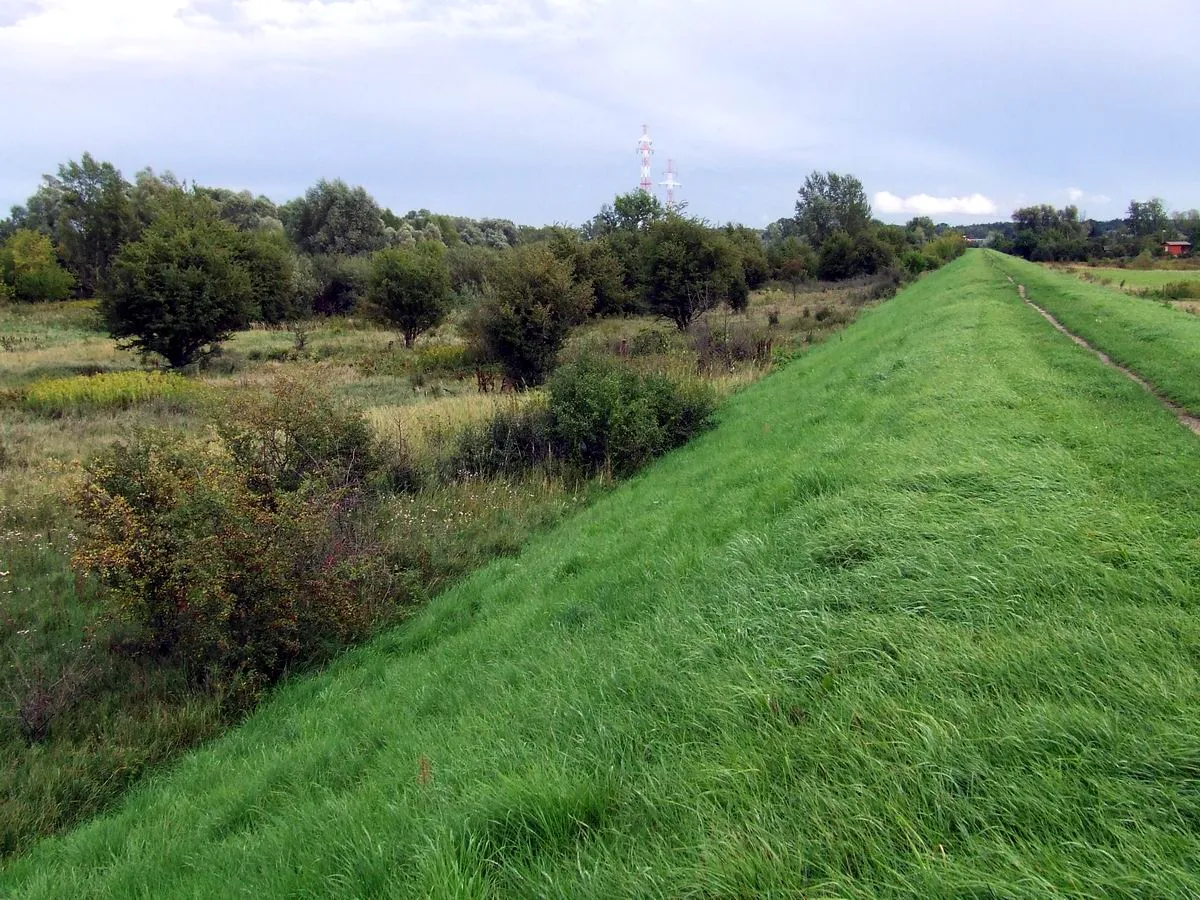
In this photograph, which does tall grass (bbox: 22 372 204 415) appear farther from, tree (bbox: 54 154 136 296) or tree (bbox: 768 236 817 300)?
tree (bbox: 768 236 817 300)

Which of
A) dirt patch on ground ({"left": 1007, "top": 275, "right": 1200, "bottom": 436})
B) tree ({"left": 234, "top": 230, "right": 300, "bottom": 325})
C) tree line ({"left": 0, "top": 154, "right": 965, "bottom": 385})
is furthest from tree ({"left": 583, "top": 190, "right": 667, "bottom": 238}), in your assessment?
dirt patch on ground ({"left": 1007, "top": 275, "right": 1200, "bottom": 436})

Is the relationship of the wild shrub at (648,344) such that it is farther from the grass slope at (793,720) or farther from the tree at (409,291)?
the grass slope at (793,720)

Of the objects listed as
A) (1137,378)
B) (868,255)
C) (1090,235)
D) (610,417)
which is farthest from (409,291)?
(1090,235)

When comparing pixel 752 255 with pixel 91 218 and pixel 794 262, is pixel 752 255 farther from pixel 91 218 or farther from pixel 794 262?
pixel 91 218

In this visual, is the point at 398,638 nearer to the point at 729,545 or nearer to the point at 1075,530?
the point at 729,545

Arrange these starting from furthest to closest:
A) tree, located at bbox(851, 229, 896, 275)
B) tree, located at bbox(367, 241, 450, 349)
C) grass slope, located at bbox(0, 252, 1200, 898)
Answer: tree, located at bbox(851, 229, 896, 275) → tree, located at bbox(367, 241, 450, 349) → grass slope, located at bbox(0, 252, 1200, 898)

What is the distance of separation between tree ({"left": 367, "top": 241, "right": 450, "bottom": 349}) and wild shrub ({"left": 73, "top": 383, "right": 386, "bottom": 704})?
28472mm

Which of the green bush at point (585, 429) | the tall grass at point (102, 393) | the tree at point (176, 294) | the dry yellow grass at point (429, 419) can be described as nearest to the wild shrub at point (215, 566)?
the dry yellow grass at point (429, 419)

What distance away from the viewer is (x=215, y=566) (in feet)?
21.1

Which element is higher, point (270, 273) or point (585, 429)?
point (270, 273)

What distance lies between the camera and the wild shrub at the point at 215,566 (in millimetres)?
6508

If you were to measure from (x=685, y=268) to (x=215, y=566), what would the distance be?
1148 inches

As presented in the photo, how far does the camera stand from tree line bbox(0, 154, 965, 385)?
25.9 metres

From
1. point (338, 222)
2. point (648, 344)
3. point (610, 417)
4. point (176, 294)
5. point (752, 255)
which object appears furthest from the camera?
point (338, 222)
